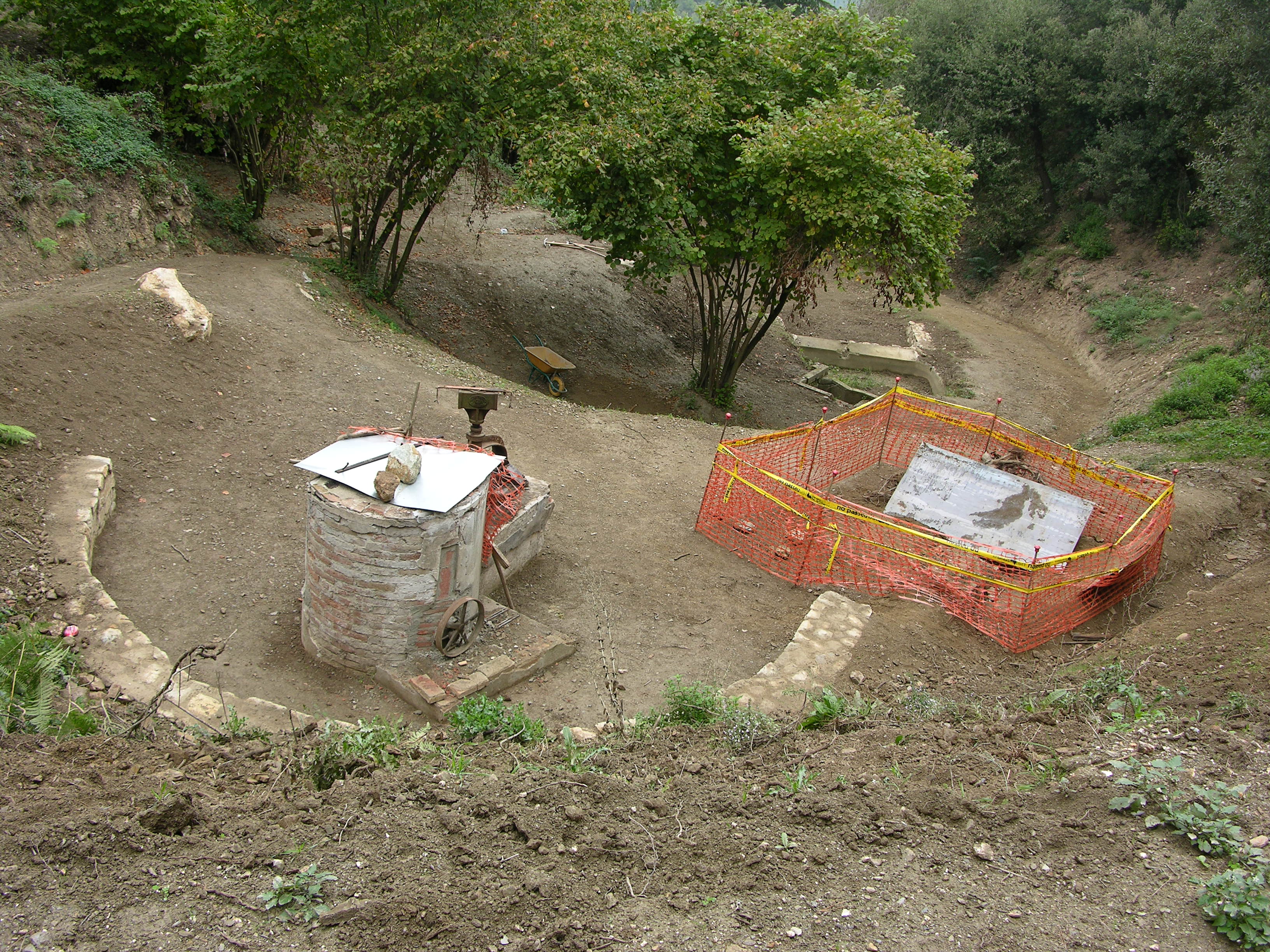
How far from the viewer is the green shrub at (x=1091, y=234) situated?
23.1 metres

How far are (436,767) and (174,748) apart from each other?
1.45 m

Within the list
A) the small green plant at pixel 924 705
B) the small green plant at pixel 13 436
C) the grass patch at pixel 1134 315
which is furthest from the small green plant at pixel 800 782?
the grass patch at pixel 1134 315

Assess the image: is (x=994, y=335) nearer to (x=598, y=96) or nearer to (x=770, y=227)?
(x=770, y=227)

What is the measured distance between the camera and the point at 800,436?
1036 cm

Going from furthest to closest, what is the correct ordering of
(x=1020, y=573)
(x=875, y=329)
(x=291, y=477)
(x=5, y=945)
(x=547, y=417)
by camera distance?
(x=875, y=329) → (x=547, y=417) → (x=291, y=477) → (x=1020, y=573) → (x=5, y=945)

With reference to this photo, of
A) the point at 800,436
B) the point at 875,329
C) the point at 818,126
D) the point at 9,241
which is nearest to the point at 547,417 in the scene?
the point at 800,436

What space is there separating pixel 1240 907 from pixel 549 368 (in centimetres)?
1289

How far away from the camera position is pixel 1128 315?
20.4m

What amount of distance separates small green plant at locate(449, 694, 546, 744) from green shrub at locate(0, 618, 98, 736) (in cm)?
206

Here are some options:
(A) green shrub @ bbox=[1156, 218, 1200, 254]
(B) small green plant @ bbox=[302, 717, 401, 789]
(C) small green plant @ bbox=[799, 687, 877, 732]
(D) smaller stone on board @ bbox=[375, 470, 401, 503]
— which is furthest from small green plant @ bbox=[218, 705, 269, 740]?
(A) green shrub @ bbox=[1156, 218, 1200, 254]

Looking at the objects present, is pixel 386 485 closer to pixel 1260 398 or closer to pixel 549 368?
pixel 549 368

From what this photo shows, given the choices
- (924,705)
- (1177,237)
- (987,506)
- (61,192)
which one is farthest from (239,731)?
(1177,237)

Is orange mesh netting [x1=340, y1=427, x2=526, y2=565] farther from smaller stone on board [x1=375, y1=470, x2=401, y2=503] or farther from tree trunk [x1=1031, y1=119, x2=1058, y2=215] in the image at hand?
tree trunk [x1=1031, y1=119, x2=1058, y2=215]

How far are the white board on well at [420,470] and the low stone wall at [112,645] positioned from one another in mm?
1554
